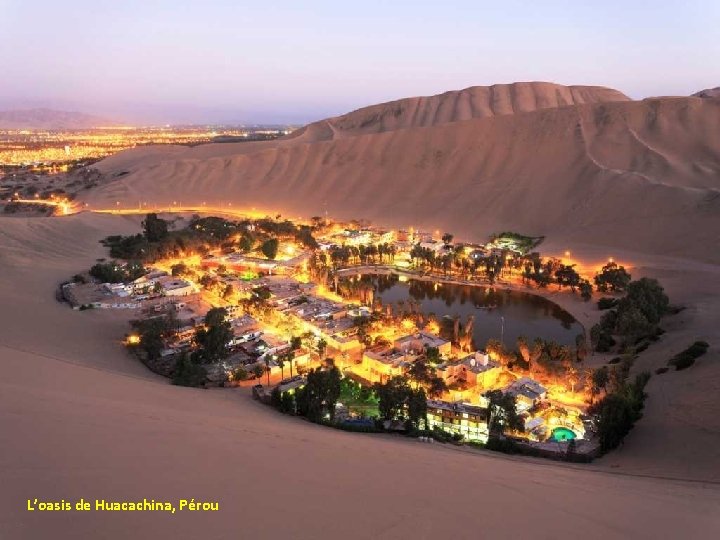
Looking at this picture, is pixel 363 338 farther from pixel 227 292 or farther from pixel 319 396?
pixel 227 292

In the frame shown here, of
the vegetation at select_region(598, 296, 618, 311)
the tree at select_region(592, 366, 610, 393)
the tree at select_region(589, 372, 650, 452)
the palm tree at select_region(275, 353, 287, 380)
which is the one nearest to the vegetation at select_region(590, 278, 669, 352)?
the vegetation at select_region(598, 296, 618, 311)

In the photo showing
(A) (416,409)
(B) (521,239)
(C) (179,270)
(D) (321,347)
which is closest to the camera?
(A) (416,409)

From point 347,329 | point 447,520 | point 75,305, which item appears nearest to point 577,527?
point 447,520

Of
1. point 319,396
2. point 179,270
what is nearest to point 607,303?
point 319,396

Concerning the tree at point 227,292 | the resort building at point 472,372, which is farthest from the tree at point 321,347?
the tree at point 227,292

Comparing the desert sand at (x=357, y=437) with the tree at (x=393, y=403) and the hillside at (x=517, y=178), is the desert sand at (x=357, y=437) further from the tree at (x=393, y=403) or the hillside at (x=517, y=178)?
the tree at (x=393, y=403)

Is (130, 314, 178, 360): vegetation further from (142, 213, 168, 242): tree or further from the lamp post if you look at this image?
(142, 213, 168, 242): tree

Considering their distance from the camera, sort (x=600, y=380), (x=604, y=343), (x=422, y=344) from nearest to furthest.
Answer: (x=600, y=380), (x=422, y=344), (x=604, y=343)
